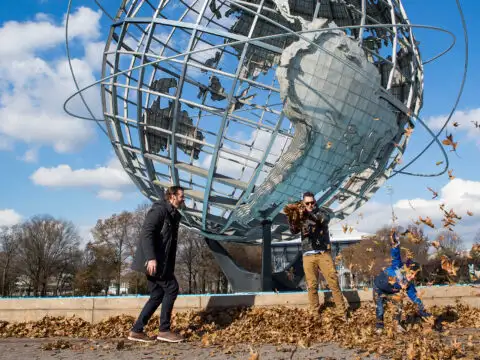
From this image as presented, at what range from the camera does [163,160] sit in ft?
30.1

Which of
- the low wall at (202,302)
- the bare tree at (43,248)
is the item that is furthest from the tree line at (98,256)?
the low wall at (202,302)

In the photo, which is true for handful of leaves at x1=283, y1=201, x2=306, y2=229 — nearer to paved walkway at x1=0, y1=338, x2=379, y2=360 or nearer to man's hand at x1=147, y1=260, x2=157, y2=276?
paved walkway at x1=0, y1=338, x2=379, y2=360

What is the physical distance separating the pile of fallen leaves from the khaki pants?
0.54 feet

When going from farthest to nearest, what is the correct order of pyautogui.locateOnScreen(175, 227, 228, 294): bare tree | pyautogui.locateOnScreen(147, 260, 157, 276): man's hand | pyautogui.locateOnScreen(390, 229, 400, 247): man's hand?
1. pyautogui.locateOnScreen(175, 227, 228, 294): bare tree
2. pyautogui.locateOnScreen(390, 229, 400, 247): man's hand
3. pyautogui.locateOnScreen(147, 260, 157, 276): man's hand

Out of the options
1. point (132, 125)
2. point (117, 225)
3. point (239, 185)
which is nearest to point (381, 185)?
point (239, 185)

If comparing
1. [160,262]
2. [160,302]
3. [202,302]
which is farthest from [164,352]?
[202,302]

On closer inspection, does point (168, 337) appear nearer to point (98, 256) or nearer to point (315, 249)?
point (315, 249)

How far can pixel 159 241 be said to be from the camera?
15.3ft

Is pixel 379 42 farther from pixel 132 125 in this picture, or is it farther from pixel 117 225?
pixel 117 225

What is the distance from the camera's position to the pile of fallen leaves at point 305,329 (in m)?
3.72

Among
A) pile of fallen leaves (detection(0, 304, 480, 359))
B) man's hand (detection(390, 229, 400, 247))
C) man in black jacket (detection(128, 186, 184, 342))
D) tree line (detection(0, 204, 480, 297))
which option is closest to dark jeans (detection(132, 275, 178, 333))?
man in black jacket (detection(128, 186, 184, 342))

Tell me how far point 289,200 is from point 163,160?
278 cm

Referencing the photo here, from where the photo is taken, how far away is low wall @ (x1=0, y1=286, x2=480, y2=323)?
608 cm

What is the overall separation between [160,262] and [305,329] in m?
1.78
